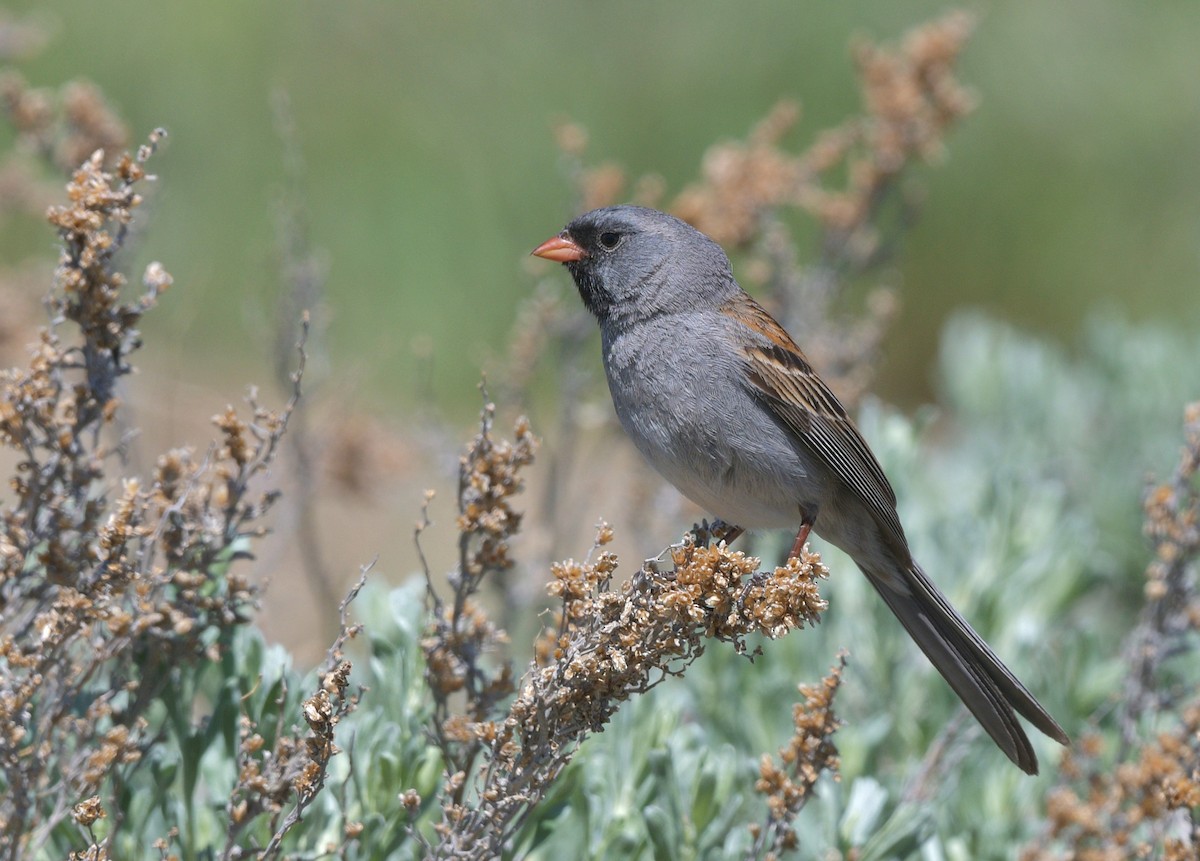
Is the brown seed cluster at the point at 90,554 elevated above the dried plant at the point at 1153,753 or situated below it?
above

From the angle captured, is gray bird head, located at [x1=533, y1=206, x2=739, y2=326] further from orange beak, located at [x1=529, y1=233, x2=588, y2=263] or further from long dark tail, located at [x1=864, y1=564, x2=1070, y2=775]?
long dark tail, located at [x1=864, y1=564, x2=1070, y2=775]

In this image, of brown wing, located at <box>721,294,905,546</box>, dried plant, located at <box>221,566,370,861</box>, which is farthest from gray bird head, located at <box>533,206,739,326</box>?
dried plant, located at <box>221,566,370,861</box>

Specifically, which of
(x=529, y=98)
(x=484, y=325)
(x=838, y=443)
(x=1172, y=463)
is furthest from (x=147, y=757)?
(x=529, y=98)

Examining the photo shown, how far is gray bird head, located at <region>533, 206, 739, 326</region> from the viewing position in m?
3.41

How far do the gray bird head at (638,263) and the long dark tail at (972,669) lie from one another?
34.3 inches

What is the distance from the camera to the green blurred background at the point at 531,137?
7.96m

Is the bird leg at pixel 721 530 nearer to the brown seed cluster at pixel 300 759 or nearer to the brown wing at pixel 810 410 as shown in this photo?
A: the brown wing at pixel 810 410

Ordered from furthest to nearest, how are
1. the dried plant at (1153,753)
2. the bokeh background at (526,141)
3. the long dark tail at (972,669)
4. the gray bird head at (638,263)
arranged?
the bokeh background at (526,141), the gray bird head at (638,263), the long dark tail at (972,669), the dried plant at (1153,753)

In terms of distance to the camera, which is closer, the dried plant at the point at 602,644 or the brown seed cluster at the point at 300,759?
the brown seed cluster at the point at 300,759

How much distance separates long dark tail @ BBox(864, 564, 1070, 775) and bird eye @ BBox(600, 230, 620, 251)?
43.4 inches

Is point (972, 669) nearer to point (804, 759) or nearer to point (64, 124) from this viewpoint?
point (804, 759)

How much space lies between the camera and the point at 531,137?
848 centimetres

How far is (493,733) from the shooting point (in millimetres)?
2289

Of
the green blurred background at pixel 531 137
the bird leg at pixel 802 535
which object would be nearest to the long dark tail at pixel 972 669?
the bird leg at pixel 802 535
